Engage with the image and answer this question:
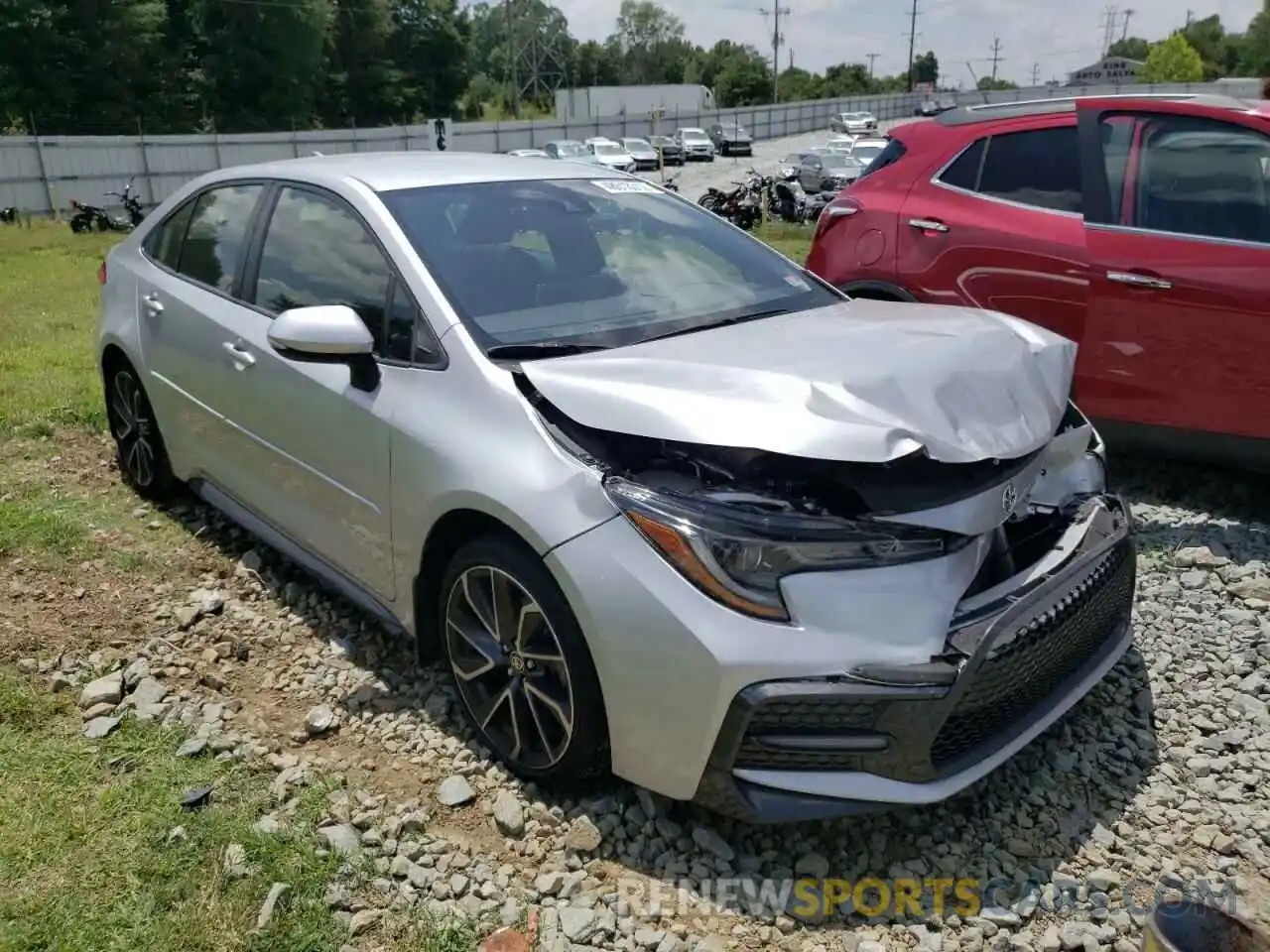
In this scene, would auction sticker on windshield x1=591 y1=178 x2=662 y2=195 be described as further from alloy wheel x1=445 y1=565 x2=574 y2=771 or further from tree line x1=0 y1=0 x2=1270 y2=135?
tree line x1=0 y1=0 x2=1270 y2=135

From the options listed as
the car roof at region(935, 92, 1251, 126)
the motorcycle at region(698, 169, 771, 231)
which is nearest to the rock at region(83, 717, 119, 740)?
the car roof at region(935, 92, 1251, 126)

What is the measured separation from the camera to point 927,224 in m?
5.12

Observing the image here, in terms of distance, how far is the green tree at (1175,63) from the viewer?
283 ft

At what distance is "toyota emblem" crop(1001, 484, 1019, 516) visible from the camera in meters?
2.54

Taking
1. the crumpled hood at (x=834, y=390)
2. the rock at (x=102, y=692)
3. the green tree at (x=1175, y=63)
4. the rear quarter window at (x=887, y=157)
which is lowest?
the rock at (x=102, y=692)

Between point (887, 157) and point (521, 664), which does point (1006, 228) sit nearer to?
point (887, 157)

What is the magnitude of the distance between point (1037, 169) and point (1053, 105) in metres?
0.35

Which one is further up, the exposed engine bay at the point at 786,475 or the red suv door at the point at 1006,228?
the red suv door at the point at 1006,228

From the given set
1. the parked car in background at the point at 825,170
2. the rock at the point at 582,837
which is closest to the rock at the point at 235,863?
the rock at the point at 582,837

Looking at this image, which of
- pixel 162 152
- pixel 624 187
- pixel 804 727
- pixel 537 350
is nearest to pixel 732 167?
pixel 162 152

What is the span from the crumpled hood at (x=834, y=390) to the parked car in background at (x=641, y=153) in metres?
37.3

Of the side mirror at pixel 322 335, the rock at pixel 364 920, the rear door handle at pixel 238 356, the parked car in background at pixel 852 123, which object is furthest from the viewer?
the parked car in background at pixel 852 123

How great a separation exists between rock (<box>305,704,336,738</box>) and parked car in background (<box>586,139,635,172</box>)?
1300 inches

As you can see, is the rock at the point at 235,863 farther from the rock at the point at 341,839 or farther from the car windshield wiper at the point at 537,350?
the car windshield wiper at the point at 537,350
